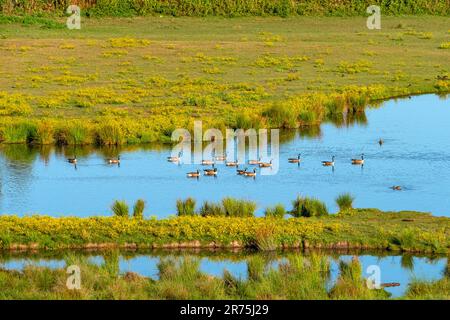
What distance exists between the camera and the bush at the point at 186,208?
2841 centimetres

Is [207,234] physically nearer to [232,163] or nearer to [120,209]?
[120,209]

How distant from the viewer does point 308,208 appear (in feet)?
93.8

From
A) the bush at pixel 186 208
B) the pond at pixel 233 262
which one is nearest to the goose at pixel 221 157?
the bush at pixel 186 208

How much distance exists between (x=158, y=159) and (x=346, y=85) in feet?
52.8

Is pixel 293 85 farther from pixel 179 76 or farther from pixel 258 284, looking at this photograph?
pixel 258 284

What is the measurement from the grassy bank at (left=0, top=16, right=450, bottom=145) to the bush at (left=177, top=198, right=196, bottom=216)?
1127 cm

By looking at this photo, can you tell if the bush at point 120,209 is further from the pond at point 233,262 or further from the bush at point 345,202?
A: the bush at point 345,202

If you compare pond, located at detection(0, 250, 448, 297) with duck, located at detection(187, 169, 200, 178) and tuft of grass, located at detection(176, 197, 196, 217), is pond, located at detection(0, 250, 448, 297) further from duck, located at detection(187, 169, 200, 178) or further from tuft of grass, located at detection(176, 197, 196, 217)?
duck, located at detection(187, 169, 200, 178)

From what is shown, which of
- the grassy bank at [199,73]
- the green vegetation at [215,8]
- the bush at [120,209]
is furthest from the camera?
the green vegetation at [215,8]

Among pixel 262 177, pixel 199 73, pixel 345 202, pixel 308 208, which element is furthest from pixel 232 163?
pixel 199 73

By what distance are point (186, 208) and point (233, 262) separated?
12.0 feet

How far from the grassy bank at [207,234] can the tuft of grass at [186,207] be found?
144cm

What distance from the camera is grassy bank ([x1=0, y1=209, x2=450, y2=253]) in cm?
2588

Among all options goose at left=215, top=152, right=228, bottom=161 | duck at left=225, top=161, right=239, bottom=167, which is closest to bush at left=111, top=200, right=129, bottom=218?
duck at left=225, top=161, right=239, bottom=167
